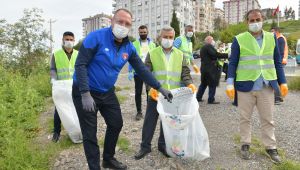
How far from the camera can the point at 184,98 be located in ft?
12.8

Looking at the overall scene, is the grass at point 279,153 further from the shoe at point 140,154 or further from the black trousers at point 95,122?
the black trousers at point 95,122

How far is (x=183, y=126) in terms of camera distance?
3.67 meters

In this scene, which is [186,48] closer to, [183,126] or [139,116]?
[139,116]

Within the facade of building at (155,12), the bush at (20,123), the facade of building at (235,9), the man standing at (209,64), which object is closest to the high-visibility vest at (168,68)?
the bush at (20,123)

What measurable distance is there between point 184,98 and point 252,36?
1.10m

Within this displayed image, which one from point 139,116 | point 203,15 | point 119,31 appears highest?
point 203,15

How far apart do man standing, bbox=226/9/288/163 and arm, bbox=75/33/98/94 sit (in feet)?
5.72

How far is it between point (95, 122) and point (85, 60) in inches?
25.9

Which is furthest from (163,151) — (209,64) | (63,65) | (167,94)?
(209,64)

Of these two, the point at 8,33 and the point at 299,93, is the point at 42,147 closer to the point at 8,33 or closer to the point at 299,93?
the point at 299,93

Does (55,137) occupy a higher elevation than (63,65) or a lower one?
lower

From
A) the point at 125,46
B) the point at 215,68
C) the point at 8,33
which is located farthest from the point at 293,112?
the point at 8,33

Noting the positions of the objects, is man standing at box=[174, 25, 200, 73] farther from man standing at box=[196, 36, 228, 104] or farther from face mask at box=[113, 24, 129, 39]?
face mask at box=[113, 24, 129, 39]

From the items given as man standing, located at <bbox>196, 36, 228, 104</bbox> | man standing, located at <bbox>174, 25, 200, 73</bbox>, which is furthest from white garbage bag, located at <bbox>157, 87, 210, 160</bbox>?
man standing, located at <bbox>196, 36, 228, 104</bbox>
